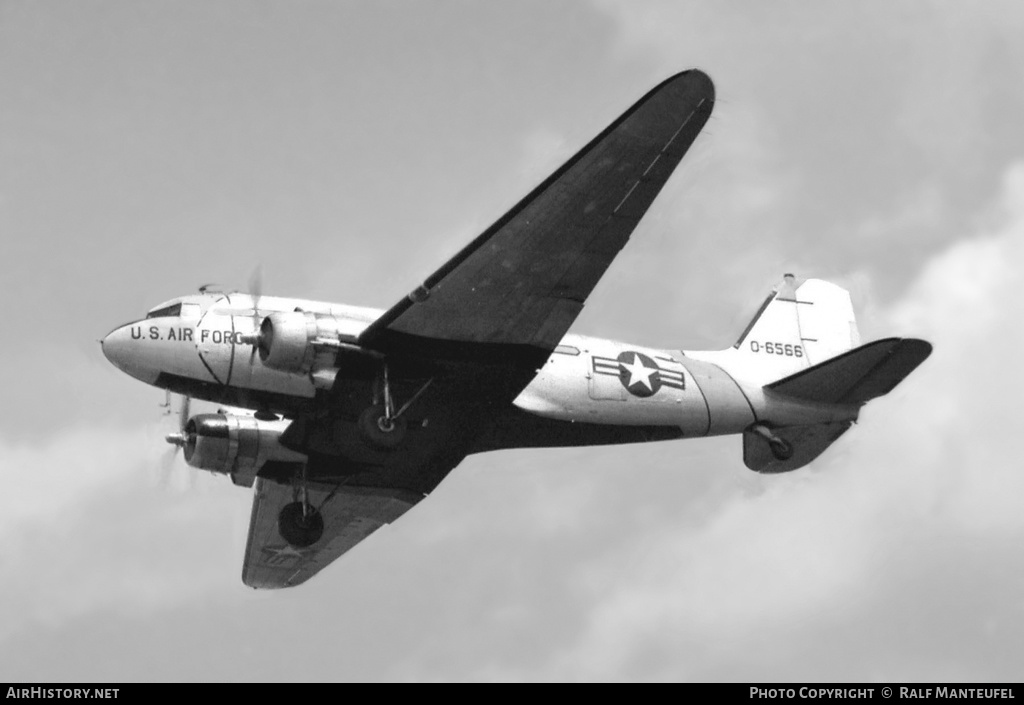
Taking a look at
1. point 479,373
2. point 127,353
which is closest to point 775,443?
point 479,373

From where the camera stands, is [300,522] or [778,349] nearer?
[300,522]

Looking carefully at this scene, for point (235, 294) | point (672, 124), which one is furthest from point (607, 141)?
point (235, 294)

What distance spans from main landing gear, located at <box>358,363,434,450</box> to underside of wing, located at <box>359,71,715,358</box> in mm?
771

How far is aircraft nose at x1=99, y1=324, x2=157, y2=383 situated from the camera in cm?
2766

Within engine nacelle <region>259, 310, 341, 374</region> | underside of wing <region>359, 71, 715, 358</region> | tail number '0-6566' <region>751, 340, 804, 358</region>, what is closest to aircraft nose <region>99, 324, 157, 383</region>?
engine nacelle <region>259, 310, 341, 374</region>

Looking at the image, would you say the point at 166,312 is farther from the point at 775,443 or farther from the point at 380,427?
the point at 775,443

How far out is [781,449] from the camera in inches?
1231

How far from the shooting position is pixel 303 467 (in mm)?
30547

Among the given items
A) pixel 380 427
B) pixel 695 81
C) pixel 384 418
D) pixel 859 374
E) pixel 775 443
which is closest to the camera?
pixel 695 81

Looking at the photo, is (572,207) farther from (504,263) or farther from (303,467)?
(303,467)

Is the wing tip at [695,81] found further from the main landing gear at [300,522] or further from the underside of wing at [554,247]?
the main landing gear at [300,522]

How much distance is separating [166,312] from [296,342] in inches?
→ 105

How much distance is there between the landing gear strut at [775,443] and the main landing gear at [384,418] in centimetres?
687

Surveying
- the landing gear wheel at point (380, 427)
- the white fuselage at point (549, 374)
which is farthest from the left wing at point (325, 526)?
the white fuselage at point (549, 374)
